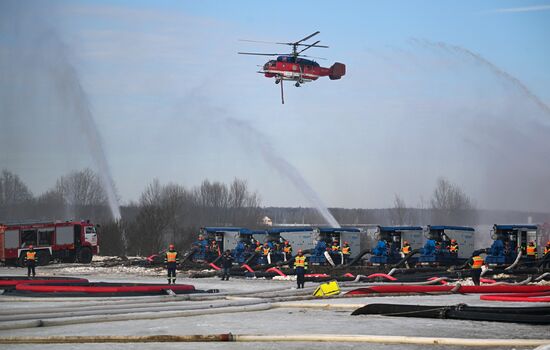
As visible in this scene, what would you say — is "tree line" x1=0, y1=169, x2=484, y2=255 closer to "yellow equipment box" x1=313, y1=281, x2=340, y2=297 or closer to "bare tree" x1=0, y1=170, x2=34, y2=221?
"bare tree" x1=0, y1=170, x2=34, y2=221

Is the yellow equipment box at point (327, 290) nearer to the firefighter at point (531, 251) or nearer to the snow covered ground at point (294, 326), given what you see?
the snow covered ground at point (294, 326)

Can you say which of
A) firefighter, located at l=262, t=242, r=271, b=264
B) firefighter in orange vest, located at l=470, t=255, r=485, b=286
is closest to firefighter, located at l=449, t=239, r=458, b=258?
firefighter, located at l=262, t=242, r=271, b=264

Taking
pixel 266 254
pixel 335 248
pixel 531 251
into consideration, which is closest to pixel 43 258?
pixel 266 254

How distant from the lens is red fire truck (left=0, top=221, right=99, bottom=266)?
168 ft

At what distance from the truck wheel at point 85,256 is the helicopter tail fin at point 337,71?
70.7 ft

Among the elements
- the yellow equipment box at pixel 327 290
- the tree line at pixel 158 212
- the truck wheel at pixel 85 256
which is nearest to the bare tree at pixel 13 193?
the tree line at pixel 158 212

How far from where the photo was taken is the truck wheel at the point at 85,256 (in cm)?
5369

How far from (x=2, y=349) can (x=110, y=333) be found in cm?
250

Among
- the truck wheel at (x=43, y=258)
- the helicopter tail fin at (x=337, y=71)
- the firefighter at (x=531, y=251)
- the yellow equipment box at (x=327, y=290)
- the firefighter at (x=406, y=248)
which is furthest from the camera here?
the helicopter tail fin at (x=337, y=71)

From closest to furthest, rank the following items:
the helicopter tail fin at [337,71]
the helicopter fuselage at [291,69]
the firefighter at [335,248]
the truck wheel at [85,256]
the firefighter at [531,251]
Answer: the firefighter at [531,251] < the firefighter at [335,248] < the truck wheel at [85,256] < the helicopter fuselage at [291,69] < the helicopter tail fin at [337,71]

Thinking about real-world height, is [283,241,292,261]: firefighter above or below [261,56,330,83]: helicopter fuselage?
below

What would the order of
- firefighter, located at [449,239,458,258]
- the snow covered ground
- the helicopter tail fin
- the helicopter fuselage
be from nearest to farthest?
1. the snow covered ground
2. firefighter, located at [449,239,458,258]
3. the helicopter fuselage
4. the helicopter tail fin

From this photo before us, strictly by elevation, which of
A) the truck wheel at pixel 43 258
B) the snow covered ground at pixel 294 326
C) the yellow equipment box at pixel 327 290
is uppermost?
the truck wheel at pixel 43 258

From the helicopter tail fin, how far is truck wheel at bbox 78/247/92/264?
21.5 m
